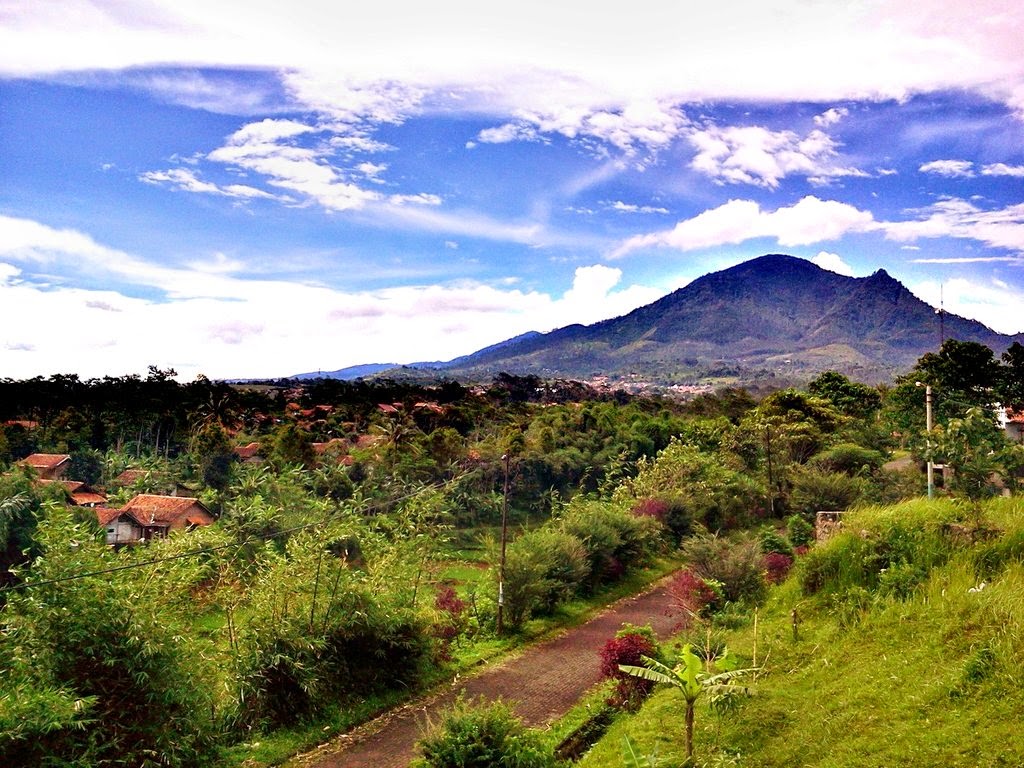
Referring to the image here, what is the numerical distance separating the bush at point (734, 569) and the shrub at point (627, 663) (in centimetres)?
351

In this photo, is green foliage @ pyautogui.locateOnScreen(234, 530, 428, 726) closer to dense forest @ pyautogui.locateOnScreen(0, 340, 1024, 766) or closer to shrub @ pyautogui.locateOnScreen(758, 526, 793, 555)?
dense forest @ pyautogui.locateOnScreen(0, 340, 1024, 766)

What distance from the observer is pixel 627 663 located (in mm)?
13188

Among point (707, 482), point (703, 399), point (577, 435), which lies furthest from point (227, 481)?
point (703, 399)

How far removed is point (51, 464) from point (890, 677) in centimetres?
4398

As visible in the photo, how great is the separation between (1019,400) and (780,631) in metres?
26.0

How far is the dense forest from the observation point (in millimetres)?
9555

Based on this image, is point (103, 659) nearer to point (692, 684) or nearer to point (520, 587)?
point (692, 684)

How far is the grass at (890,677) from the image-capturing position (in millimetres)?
7027

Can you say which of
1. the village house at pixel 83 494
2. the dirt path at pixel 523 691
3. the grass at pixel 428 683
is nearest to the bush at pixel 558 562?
the grass at pixel 428 683

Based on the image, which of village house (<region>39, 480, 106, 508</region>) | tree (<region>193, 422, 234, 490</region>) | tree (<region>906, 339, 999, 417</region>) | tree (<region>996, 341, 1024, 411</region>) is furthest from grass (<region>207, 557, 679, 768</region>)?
tree (<region>193, 422, 234, 490</region>)

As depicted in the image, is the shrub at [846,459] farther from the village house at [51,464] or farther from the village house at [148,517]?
the village house at [51,464]

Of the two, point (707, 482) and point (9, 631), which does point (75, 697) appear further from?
point (707, 482)

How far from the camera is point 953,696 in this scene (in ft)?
24.3

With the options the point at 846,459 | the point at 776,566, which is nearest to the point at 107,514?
the point at 776,566
